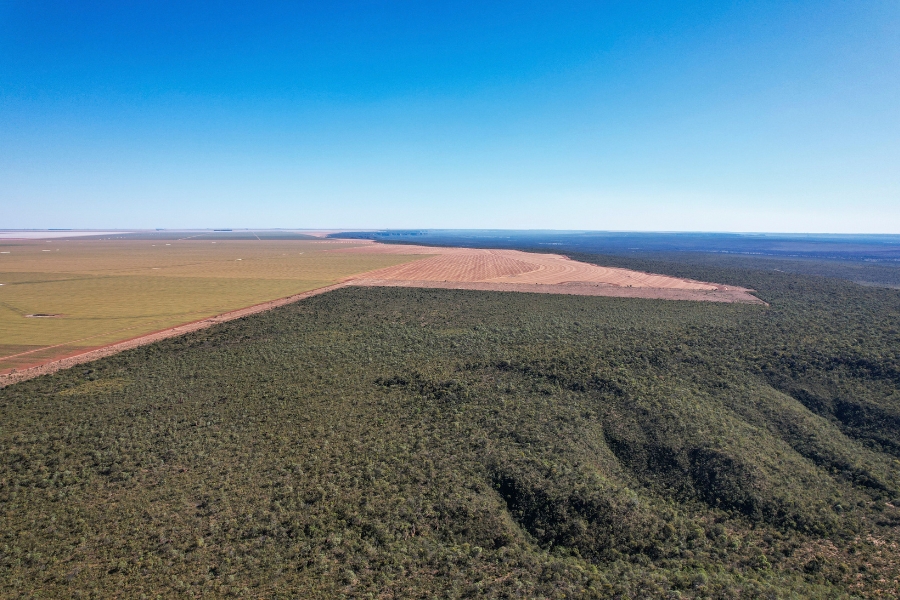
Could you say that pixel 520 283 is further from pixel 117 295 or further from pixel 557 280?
pixel 117 295

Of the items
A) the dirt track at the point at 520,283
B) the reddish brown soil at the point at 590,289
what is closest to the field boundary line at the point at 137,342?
the dirt track at the point at 520,283

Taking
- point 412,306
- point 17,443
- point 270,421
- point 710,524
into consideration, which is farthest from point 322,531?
point 412,306

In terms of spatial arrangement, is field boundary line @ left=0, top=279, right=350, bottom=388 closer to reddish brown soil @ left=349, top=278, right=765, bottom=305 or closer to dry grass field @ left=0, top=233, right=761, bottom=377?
dry grass field @ left=0, top=233, right=761, bottom=377

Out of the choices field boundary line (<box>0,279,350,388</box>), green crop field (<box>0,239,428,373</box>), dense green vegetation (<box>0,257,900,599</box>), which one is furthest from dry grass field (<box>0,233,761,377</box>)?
dense green vegetation (<box>0,257,900,599</box>)

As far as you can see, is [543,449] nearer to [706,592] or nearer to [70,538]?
[706,592]

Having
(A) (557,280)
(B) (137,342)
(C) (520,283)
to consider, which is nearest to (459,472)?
(B) (137,342)
